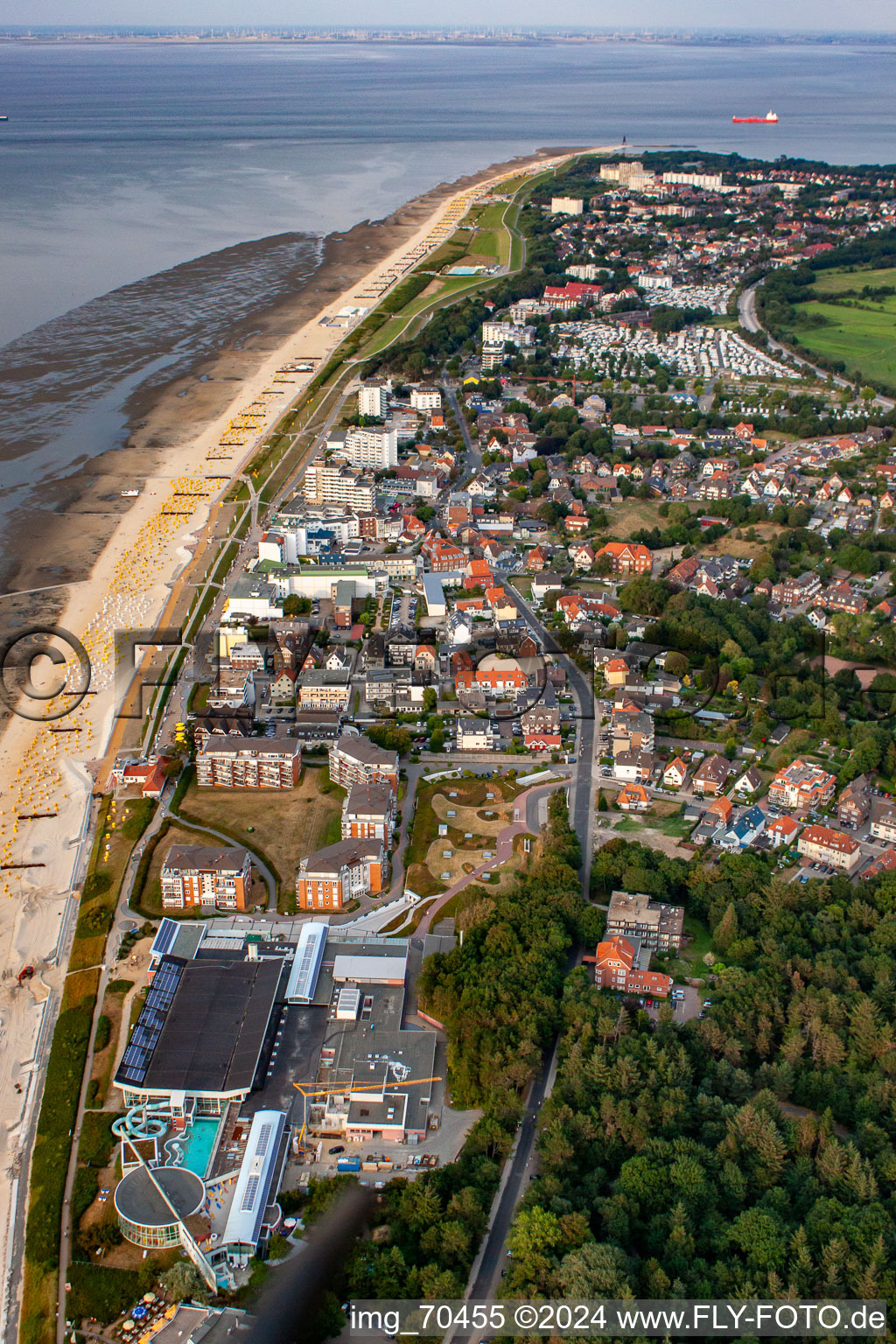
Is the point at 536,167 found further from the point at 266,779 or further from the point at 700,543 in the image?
the point at 266,779

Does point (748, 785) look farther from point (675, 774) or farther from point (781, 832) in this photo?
point (781, 832)

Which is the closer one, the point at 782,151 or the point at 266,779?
the point at 266,779

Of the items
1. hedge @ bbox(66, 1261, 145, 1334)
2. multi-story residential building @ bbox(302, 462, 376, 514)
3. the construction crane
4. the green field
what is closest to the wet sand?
multi-story residential building @ bbox(302, 462, 376, 514)

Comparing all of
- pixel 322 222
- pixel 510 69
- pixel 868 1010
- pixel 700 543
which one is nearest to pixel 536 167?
pixel 322 222

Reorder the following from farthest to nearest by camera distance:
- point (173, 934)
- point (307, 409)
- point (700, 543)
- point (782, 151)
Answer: point (782, 151), point (307, 409), point (700, 543), point (173, 934)

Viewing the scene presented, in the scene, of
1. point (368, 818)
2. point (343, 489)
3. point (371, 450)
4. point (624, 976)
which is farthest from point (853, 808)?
point (371, 450)
